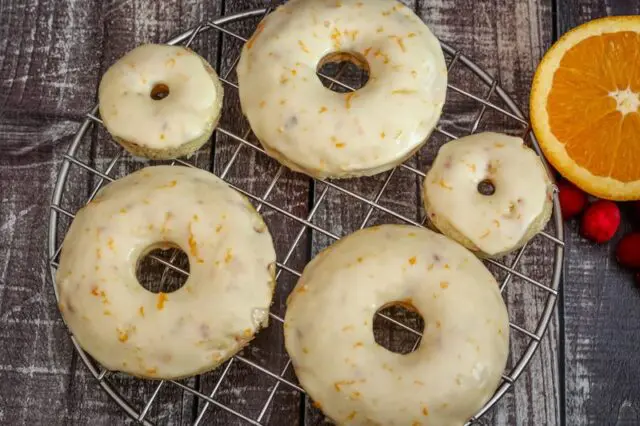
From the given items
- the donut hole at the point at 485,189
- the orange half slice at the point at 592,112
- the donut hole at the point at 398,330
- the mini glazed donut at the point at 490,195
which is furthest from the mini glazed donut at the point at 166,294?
the orange half slice at the point at 592,112

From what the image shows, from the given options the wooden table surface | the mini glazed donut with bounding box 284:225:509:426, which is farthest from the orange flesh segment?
the mini glazed donut with bounding box 284:225:509:426

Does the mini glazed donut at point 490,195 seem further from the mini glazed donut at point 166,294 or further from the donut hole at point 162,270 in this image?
the donut hole at point 162,270

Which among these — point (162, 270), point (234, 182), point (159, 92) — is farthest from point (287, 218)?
point (159, 92)

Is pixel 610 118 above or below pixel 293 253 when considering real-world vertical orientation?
above

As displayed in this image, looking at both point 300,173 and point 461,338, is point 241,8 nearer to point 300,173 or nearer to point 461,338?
point 300,173

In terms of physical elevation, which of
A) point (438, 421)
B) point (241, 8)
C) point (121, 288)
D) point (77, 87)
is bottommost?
point (438, 421)

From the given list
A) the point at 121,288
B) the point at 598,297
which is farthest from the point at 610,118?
the point at 121,288

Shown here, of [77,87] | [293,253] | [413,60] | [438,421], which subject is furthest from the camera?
[77,87]
